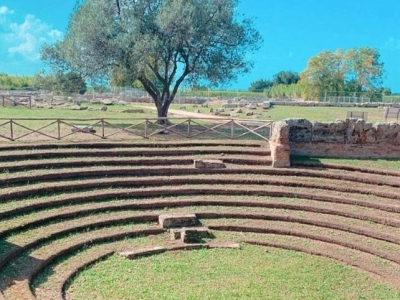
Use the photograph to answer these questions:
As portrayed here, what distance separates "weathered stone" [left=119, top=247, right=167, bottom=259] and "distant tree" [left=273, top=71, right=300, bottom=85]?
287 feet

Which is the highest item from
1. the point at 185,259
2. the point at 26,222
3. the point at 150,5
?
the point at 150,5

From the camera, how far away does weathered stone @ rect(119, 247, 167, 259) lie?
412 inches

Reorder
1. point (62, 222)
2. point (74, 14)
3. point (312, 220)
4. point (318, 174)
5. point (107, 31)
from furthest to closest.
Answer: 1. point (74, 14)
2. point (107, 31)
3. point (318, 174)
4. point (312, 220)
5. point (62, 222)

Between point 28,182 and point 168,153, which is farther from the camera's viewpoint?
point 168,153

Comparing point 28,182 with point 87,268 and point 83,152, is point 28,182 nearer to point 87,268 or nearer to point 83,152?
point 83,152

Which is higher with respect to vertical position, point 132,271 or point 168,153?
point 168,153

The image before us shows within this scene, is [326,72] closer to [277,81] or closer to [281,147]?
[277,81]

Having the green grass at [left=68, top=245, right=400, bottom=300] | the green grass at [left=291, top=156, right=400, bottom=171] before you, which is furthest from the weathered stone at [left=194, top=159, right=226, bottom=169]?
the green grass at [left=68, top=245, right=400, bottom=300]

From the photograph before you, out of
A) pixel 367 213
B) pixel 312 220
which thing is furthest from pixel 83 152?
pixel 367 213

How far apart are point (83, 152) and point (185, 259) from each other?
611 centimetres

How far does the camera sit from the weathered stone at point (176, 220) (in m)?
12.0

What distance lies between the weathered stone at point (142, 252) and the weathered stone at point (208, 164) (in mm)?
4379

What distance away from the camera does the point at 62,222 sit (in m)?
11.4

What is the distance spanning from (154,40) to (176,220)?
10.8m
